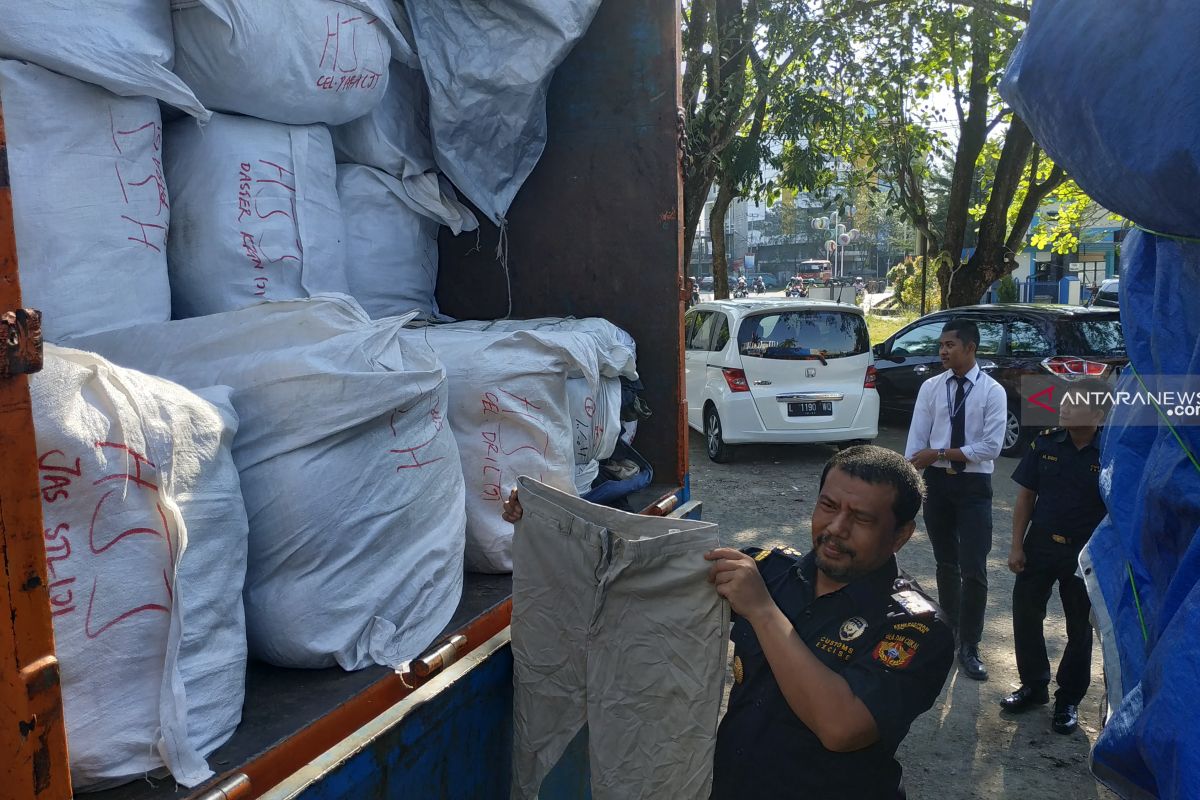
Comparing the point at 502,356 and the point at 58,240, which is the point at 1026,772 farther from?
the point at 58,240

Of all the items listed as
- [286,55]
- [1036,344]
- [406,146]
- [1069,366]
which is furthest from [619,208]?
[1036,344]

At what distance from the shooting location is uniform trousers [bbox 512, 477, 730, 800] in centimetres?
171

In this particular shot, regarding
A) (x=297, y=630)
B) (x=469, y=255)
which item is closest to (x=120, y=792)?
(x=297, y=630)

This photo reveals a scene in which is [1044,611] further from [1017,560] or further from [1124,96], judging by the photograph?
[1124,96]

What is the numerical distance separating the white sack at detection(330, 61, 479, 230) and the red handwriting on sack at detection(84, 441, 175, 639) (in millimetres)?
1816

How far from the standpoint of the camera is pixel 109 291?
217cm

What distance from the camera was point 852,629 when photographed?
165 cm

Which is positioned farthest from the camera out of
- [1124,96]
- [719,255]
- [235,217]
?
[719,255]

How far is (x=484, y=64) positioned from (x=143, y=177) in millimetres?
1305

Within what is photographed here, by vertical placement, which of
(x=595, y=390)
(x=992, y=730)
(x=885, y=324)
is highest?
(x=595, y=390)

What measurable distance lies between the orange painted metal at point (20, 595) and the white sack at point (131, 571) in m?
0.23

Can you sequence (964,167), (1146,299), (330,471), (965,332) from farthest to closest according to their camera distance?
(964,167), (965,332), (330,471), (1146,299)

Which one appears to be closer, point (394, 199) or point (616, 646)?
point (616, 646)

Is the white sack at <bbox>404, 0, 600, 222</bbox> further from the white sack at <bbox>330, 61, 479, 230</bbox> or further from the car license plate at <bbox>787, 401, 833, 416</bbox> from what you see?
the car license plate at <bbox>787, 401, 833, 416</bbox>
